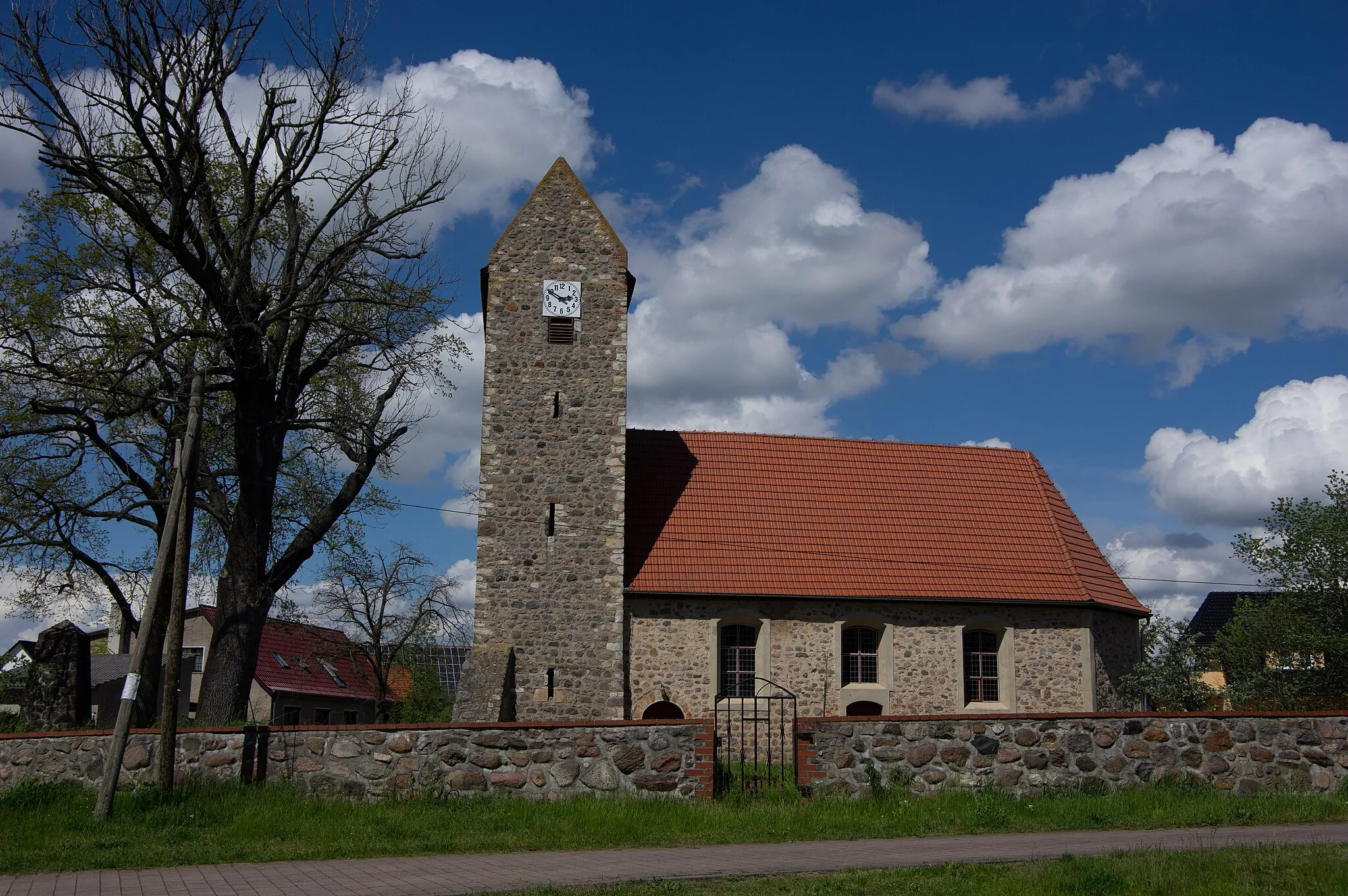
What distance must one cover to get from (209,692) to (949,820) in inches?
535

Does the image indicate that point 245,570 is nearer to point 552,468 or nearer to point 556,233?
point 552,468

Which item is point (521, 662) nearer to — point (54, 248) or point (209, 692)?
point (209, 692)

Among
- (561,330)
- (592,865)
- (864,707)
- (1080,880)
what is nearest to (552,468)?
(561,330)

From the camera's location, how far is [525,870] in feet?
32.6

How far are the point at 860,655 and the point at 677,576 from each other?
4.43m

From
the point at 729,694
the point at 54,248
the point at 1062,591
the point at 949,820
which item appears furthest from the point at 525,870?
the point at 54,248

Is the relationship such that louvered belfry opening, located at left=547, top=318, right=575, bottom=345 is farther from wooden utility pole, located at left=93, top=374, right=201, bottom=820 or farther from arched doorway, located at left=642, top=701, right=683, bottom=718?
wooden utility pole, located at left=93, top=374, right=201, bottom=820

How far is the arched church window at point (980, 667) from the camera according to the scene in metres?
24.6

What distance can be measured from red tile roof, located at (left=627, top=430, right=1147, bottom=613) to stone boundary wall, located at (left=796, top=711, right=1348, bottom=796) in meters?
9.44

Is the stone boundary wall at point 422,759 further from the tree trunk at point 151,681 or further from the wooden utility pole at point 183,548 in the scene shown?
the tree trunk at point 151,681

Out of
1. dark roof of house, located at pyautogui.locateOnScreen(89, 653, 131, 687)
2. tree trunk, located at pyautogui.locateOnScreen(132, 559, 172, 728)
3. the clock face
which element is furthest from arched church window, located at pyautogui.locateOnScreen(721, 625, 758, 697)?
dark roof of house, located at pyautogui.locateOnScreen(89, 653, 131, 687)

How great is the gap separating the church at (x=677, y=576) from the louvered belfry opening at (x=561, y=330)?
0.03 meters

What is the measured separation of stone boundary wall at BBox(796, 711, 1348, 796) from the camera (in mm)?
14109

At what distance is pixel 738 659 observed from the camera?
23.8 meters
